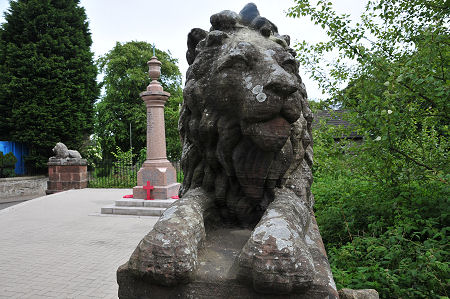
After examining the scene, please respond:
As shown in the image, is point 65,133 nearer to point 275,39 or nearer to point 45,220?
point 45,220

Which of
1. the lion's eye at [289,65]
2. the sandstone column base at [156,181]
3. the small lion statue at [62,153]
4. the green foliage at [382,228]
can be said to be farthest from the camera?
the small lion statue at [62,153]

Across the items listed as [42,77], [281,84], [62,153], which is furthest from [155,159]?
[42,77]

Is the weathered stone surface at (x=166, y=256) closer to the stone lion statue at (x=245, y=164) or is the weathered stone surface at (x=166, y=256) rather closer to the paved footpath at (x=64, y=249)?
the stone lion statue at (x=245, y=164)

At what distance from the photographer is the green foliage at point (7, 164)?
1523cm

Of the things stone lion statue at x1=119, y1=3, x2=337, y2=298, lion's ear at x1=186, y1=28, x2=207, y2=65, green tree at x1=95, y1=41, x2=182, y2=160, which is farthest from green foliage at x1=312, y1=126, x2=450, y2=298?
green tree at x1=95, y1=41, x2=182, y2=160

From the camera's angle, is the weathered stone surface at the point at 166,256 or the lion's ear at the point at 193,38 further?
the lion's ear at the point at 193,38

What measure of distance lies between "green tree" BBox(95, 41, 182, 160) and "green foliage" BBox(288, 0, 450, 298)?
63.3 feet

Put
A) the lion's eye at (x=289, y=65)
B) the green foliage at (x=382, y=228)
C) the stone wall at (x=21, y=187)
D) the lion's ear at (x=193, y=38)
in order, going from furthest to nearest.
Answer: the stone wall at (x=21, y=187)
the green foliage at (x=382, y=228)
the lion's ear at (x=193, y=38)
the lion's eye at (x=289, y=65)

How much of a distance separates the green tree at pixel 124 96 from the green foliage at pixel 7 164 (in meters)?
7.41

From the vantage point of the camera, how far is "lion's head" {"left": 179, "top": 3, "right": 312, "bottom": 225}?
1.66 metres

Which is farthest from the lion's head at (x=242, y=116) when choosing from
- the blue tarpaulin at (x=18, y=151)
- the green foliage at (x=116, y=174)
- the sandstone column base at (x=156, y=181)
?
the blue tarpaulin at (x=18, y=151)

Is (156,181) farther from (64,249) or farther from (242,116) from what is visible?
(242,116)

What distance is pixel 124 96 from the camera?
24141 millimetres

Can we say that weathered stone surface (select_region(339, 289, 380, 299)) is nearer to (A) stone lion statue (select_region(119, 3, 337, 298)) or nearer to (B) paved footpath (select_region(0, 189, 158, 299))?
(A) stone lion statue (select_region(119, 3, 337, 298))
